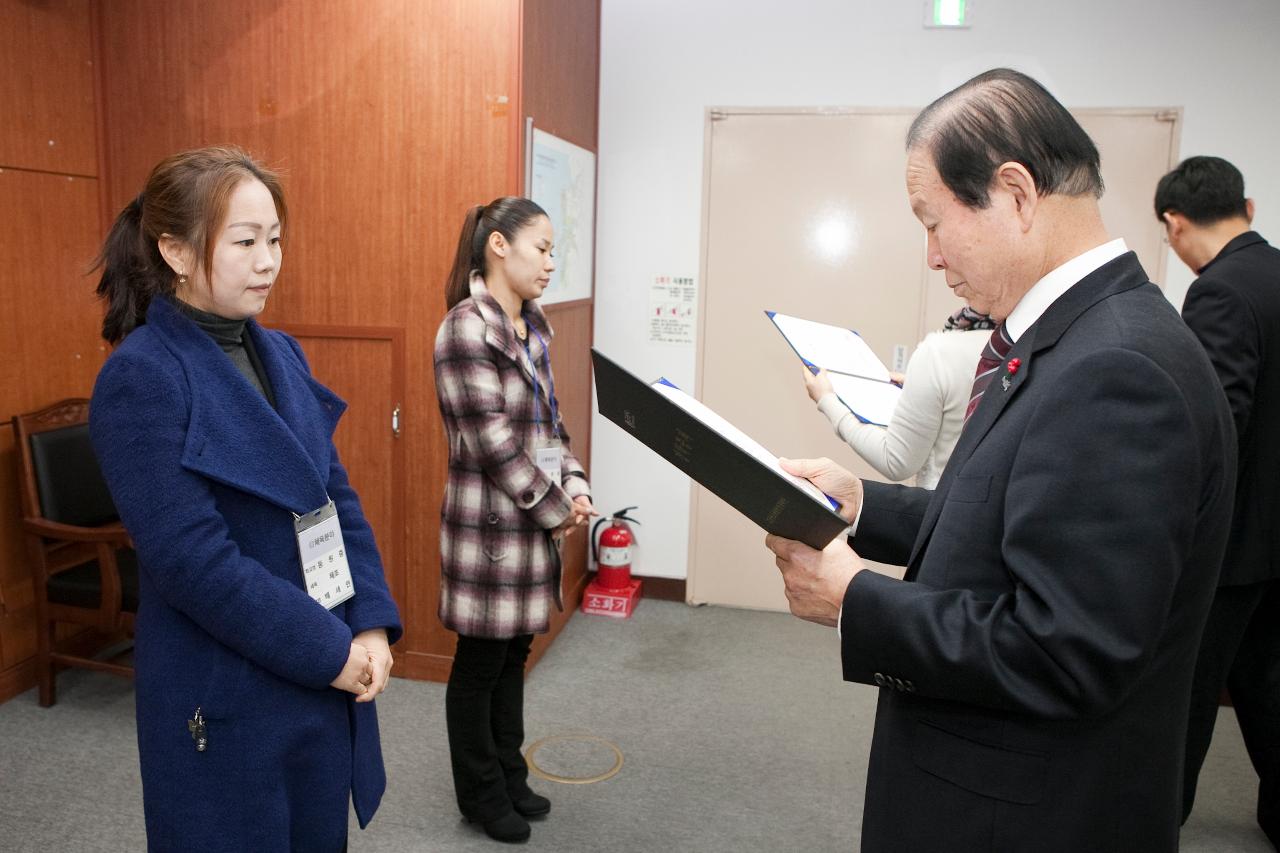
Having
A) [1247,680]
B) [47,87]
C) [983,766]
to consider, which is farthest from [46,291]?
[1247,680]

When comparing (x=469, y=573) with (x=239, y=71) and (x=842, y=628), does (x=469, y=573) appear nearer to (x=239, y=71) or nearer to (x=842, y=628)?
(x=842, y=628)

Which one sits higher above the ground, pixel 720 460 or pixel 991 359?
pixel 991 359

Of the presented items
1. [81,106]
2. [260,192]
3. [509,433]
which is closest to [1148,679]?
[260,192]

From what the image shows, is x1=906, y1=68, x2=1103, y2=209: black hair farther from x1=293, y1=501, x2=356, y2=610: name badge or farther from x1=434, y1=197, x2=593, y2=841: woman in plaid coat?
x1=434, y1=197, x2=593, y2=841: woman in plaid coat

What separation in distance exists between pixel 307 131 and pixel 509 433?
1.67 metres

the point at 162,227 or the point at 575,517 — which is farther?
the point at 575,517

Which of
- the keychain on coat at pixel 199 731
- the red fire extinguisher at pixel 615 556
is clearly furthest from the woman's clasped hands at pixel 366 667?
the red fire extinguisher at pixel 615 556

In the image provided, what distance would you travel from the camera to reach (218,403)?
143 cm

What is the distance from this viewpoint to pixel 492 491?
8.21ft

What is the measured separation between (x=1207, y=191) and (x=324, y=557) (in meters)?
2.52

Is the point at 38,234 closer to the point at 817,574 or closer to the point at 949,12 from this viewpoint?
the point at 817,574

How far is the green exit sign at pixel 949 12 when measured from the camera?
12.8 feet

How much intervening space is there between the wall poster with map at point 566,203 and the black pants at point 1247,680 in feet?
7.90

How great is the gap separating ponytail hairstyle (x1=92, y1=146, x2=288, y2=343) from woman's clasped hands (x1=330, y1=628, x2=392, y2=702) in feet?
2.08
